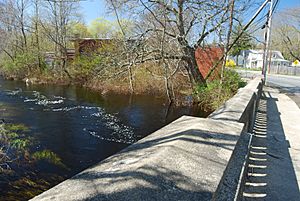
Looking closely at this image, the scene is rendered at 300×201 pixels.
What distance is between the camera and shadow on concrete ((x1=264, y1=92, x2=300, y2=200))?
2.77m

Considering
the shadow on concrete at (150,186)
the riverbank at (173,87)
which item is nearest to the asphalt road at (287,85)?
the riverbank at (173,87)

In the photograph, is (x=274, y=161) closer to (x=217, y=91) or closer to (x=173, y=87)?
(x=217, y=91)

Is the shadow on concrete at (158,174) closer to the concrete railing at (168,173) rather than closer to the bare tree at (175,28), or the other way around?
the concrete railing at (168,173)

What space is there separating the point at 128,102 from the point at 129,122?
3.85 metres

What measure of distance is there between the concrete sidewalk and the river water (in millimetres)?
3423

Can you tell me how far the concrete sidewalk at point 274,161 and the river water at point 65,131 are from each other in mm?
3423

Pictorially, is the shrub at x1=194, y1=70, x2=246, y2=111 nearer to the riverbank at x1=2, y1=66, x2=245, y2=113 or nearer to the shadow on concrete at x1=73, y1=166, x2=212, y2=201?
the riverbank at x1=2, y1=66, x2=245, y2=113

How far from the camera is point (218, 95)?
1073cm

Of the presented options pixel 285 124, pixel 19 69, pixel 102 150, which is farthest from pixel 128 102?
pixel 19 69

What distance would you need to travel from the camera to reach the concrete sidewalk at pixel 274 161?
279cm

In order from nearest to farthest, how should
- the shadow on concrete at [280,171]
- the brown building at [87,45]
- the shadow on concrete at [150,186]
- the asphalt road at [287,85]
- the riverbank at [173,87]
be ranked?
the shadow on concrete at [150,186], the shadow on concrete at [280,171], the riverbank at [173,87], the asphalt road at [287,85], the brown building at [87,45]

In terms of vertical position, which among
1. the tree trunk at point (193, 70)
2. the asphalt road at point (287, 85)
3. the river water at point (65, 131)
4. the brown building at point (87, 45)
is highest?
the brown building at point (87, 45)

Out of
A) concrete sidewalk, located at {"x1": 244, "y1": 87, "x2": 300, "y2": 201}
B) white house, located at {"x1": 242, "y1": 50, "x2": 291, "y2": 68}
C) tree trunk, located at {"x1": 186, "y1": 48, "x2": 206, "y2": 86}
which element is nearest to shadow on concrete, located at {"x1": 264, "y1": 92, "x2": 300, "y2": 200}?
concrete sidewalk, located at {"x1": 244, "y1": 87, "x2": 300, "y2": 201}

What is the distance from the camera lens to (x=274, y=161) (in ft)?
12.0
